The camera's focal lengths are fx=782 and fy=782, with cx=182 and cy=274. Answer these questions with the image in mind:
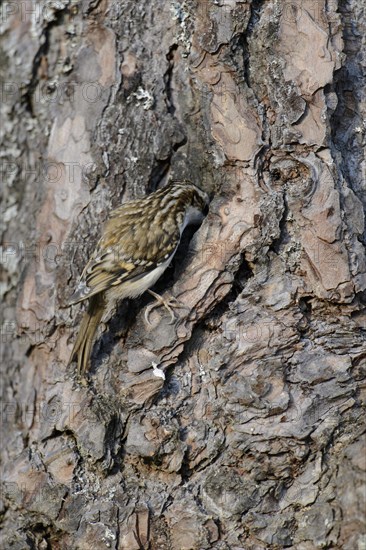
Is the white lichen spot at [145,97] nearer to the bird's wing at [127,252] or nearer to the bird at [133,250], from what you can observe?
the bird at [133,250]

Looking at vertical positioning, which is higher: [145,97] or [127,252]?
[145,97]

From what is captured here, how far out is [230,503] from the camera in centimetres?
323

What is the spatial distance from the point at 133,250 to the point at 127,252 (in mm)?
40

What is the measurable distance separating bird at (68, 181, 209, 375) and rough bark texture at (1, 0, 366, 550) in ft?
0.28

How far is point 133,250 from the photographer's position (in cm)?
373

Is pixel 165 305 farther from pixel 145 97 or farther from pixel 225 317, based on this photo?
pixel 145 97

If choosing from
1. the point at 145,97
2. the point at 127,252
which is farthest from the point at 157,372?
the point at 145,97

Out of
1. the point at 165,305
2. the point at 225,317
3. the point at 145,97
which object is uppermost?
the point at 145,97

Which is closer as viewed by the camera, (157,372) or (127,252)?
(157,372)

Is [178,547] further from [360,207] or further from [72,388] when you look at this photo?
[360,207]

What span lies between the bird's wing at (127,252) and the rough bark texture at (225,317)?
0.10 m

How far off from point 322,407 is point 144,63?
1.77 metres

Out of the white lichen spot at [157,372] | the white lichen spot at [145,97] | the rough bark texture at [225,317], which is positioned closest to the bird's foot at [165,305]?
the rough bark texture at [225,317]

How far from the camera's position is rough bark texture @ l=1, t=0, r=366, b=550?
3.21m
